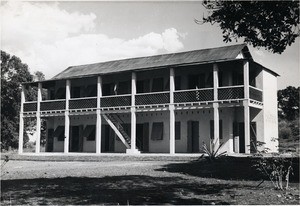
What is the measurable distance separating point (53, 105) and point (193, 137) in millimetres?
11519

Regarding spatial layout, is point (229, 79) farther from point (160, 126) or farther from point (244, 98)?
point (160, 126)

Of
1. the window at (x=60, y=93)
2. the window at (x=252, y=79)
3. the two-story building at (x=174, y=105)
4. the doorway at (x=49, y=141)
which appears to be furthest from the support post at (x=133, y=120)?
the doorway at (x=49, y=141)

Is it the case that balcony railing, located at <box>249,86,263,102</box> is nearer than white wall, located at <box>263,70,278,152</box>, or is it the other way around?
balcony railing, located at <box>249,86,263,102</box>

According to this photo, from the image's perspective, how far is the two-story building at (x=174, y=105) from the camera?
21.4m

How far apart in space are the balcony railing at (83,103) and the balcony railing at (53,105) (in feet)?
2.89

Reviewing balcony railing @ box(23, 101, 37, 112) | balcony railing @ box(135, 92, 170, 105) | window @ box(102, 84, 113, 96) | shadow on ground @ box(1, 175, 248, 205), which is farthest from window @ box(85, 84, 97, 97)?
shadow on ground @ box(1, 175, 248, 205)

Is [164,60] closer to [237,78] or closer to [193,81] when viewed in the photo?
[193,81]

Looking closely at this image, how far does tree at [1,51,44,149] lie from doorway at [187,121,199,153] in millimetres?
22830

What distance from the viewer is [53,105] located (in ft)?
91.0

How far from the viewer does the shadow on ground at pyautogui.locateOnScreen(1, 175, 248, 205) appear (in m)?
7.23

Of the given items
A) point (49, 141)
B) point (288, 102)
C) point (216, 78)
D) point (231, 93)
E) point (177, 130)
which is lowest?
point (49, 141)

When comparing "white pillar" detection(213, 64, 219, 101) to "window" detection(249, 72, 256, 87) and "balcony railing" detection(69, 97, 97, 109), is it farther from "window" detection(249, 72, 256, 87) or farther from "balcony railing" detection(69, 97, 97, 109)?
"balcony railing" detection(69, 97, 97, 109)

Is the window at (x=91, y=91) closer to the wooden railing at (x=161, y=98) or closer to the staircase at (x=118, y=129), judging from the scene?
the wooden railing at (x=161, y=98)

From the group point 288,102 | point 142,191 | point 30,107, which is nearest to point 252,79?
point 142,191
